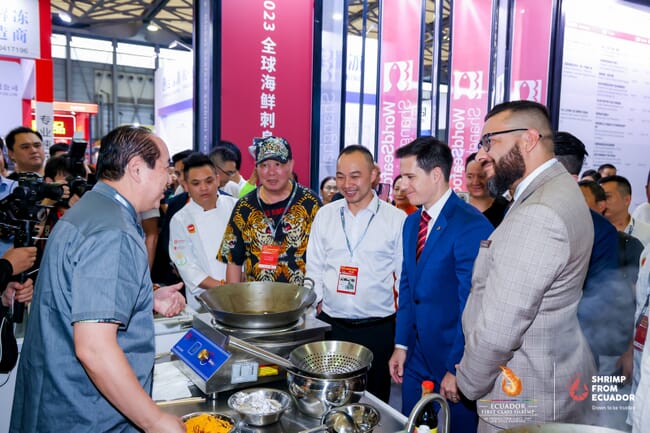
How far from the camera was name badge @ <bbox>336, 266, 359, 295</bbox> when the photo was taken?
7.63 ft

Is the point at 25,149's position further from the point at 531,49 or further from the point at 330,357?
the point at 531,49

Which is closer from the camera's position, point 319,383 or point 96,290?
point 96,290

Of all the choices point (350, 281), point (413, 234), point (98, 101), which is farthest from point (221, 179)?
point (98, 101)

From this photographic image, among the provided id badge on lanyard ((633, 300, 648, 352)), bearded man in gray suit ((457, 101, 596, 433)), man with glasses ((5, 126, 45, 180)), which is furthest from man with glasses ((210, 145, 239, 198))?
id badge on lanyard ((633, 300, 648, 352))

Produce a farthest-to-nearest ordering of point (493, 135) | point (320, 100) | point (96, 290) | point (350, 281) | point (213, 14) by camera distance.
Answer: point (320, 100)
point (213, 14)
point (350, 281)
point (493, 135)
point (96, 290)

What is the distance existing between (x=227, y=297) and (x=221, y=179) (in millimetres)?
2412

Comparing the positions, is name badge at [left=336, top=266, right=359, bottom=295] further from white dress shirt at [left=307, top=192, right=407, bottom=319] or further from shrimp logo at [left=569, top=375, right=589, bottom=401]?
shrimp logo at [left=569, top=375, right=589, bottom=401]

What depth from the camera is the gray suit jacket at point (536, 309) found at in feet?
4.33

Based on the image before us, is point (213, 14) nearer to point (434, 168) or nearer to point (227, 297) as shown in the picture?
point (434, 168)

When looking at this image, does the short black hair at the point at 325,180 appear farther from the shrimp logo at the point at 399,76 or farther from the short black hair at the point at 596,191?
the short black hair at the point at 596,191

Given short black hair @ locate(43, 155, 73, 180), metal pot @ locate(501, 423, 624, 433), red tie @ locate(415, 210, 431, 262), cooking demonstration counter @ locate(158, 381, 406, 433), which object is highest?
short black hair @ locate(43, 155, 73, 180)

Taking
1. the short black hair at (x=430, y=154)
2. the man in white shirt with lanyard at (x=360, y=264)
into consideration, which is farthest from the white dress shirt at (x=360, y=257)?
the short black hair at (x=430, y=154)

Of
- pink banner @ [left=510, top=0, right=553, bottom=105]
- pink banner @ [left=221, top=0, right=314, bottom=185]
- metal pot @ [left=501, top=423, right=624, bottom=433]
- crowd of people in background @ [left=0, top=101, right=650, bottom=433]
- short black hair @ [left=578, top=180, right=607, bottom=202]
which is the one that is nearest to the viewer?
metal pot @ [left=501, top=423, right=624, bottom=433]

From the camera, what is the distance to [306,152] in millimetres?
5082
